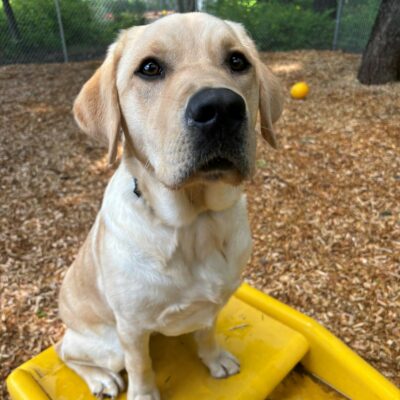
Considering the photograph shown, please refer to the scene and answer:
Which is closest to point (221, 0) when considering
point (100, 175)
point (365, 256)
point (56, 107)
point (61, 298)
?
point (56, 107)

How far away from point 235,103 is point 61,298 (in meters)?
1.53

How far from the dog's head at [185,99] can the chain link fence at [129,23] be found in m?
7.60

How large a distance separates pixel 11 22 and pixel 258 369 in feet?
27.7

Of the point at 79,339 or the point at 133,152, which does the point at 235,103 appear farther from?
the point at 79,339

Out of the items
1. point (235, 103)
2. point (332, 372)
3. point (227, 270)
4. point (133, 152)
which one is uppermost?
point (235, 103)

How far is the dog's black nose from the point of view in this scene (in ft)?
4.14

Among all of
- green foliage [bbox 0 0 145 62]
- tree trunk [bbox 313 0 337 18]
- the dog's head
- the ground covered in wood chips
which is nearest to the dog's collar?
the dog's head

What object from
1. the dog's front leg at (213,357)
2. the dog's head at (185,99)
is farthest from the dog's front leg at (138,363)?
the dog's head at (185,99)

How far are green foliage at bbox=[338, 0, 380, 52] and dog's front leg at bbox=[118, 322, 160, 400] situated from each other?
8.28 m

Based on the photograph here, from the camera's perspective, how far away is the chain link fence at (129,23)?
8344mm

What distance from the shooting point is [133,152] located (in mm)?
1664

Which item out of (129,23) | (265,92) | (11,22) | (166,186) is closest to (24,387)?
(166,186)

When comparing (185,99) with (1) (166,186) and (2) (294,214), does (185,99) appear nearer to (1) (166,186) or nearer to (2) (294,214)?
(1) (166,186)

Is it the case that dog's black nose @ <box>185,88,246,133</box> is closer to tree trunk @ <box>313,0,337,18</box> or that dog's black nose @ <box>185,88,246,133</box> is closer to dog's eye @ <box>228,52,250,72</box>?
dog's eye @ <box>228,52,250,72</box>
